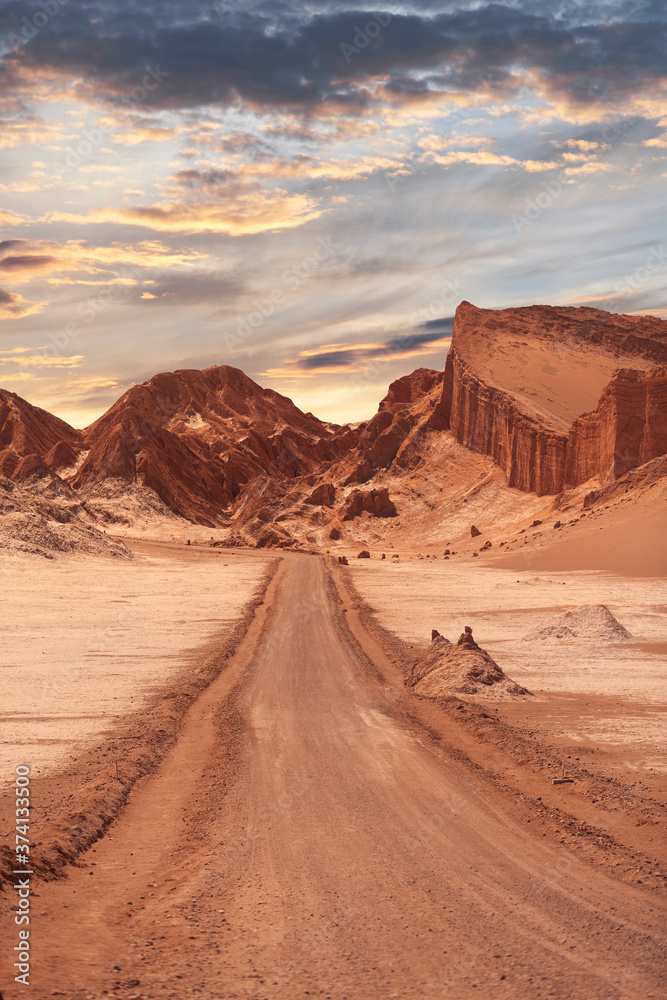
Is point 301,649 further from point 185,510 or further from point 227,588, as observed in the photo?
point 185,510

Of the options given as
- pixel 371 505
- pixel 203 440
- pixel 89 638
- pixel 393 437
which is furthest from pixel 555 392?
pixel 203 440

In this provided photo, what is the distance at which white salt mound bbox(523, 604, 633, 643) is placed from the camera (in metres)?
A: 21.9

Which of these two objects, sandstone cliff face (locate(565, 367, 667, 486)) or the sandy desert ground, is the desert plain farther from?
sandstone cliff face (locate(565, 367, 667, 486))

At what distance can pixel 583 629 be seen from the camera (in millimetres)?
22484

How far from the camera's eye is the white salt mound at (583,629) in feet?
72.0

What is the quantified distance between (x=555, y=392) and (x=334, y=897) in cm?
7878

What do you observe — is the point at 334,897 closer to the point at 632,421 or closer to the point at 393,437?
the point at 632,421

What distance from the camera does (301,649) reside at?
71.8 ft

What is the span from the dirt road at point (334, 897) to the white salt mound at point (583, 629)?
12.1m

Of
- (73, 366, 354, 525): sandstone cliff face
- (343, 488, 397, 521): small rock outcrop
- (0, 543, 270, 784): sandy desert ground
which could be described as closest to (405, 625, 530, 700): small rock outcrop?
(0, 543, 270, 784): sandy desert ground

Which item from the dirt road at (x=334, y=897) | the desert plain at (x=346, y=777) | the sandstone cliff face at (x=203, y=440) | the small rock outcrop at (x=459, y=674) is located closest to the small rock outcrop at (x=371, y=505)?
the sandstone cliff face at (x=203, y=440)

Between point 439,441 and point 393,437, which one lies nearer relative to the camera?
point 439,441

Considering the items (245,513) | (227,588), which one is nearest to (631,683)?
(227,588)

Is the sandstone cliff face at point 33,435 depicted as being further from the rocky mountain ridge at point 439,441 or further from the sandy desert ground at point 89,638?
the sandy desert ground at point 89,638
